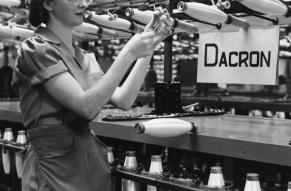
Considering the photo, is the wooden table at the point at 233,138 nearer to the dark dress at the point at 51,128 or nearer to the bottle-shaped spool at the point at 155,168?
the bottle-shaped spool at the point at 155,168

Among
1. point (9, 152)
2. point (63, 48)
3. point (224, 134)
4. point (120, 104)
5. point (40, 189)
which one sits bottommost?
point (9, 152)

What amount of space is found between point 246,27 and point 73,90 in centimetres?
171

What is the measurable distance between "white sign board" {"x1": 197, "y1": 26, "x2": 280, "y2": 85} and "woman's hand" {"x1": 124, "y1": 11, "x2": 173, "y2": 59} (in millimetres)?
1268

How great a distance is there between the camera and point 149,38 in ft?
4.81

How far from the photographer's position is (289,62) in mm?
18234

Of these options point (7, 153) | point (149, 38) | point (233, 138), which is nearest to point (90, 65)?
point (149, 38)

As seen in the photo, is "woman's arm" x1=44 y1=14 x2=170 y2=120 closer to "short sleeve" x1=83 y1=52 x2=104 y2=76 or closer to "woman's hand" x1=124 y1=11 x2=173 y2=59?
"woman's hand" x1=124 y1=11 x2=173 y2=59

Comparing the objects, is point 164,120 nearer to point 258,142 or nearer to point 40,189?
point 258,142

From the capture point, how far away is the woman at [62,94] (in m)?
1.36

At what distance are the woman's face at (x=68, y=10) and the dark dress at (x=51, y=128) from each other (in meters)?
0.07

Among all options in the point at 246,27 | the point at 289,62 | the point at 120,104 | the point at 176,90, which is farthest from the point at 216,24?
the point at 289,62

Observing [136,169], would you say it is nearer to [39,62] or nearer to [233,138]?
[233,138]

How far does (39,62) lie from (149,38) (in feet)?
1.15

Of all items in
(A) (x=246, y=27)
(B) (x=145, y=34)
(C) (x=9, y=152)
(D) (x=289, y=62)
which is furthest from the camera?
(D) (x=289, y=62)
